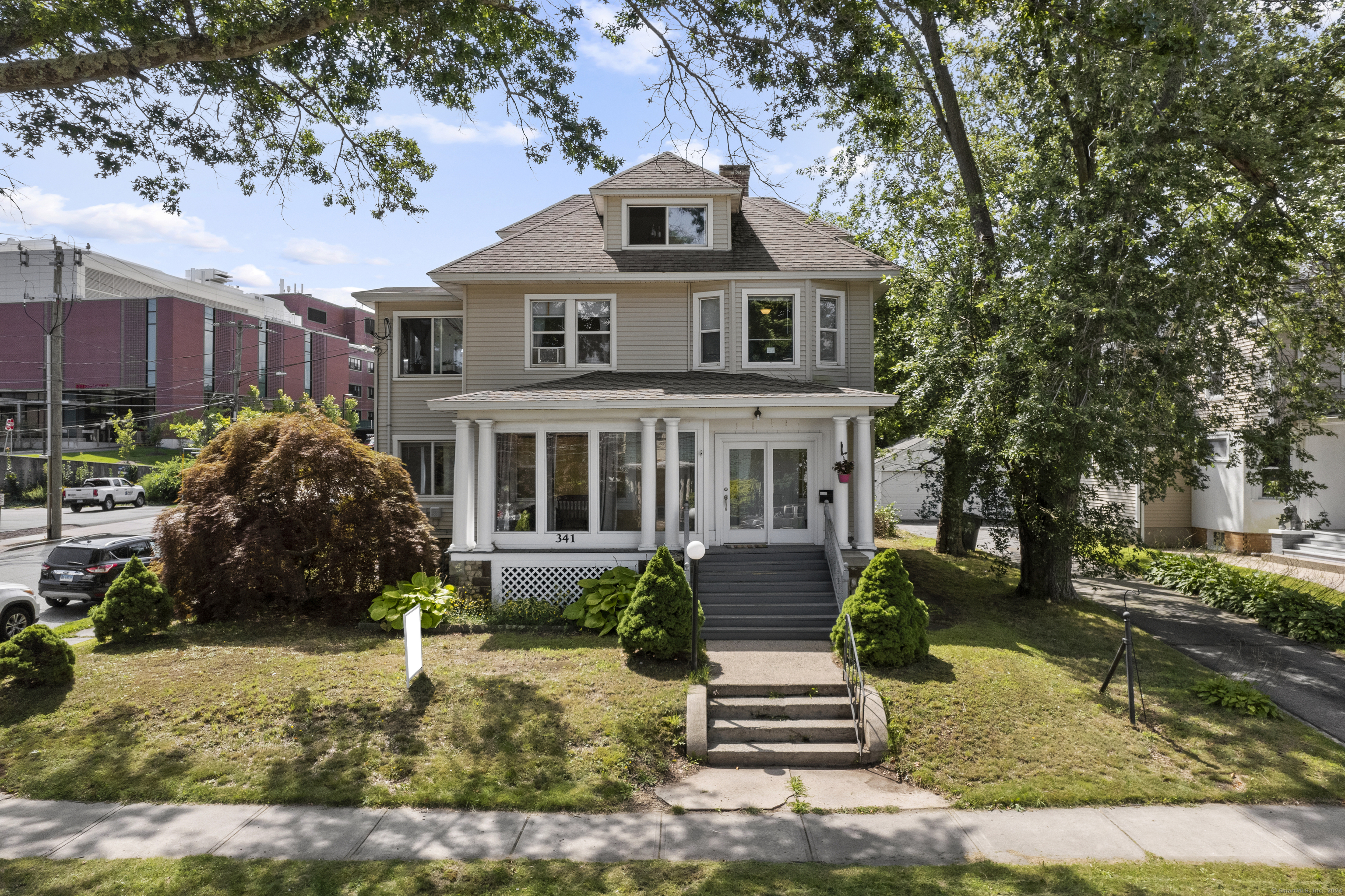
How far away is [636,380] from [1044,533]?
8.90 m

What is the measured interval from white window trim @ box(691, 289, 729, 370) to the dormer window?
1.52 metres

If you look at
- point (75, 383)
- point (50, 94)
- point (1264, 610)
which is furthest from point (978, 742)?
point (75, 383)

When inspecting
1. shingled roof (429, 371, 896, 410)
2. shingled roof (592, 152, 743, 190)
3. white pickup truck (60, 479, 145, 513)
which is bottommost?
white pickup truck (60, 479, 145, 513)

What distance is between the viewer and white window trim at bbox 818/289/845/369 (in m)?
16.3

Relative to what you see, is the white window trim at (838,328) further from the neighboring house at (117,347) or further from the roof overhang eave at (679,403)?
the neighboring house at (117,347)

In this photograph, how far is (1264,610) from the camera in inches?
575

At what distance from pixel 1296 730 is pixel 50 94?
1795cm

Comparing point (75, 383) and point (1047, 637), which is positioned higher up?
point (75, 383)

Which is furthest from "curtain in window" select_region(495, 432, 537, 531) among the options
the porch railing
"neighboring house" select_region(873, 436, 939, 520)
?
"neighboring house" select_region(873, 436, 939, 520)

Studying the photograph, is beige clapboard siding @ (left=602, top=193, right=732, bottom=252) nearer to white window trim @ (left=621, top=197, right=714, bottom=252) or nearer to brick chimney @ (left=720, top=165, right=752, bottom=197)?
white window trim @ (left=621, top=197, right=714, bottom=252)

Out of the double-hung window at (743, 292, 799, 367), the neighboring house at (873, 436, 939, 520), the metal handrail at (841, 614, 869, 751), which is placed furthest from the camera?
the neighboring house at (873, 436, 939, 520)

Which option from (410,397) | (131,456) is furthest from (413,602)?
(131,456)

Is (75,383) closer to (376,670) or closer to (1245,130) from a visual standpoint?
(376,670)

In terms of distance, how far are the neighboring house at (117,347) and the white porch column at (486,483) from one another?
133 ft
